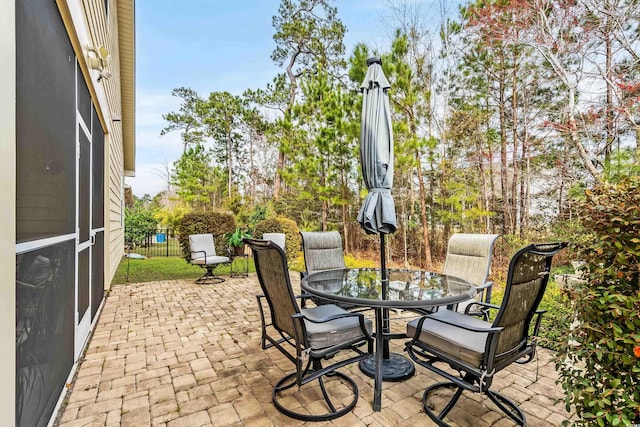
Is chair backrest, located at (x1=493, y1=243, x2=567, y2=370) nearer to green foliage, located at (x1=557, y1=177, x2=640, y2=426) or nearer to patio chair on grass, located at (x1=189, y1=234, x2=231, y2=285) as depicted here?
green foliage, located at (x1=557, y1=177, x2=640, y2=426)

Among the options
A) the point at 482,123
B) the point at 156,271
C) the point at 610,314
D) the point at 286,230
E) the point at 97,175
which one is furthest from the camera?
the point at 286,230

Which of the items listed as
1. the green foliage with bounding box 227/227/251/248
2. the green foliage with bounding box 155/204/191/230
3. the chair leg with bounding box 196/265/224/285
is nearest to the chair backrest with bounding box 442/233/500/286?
the chair leg with bounding box 196/265/224/285

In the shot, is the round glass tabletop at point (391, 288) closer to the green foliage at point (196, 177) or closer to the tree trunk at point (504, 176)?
the tree trunk at point (504, 176)

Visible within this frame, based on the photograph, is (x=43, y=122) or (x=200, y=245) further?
(x=200, y=245)

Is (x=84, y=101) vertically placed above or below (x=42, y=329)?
above

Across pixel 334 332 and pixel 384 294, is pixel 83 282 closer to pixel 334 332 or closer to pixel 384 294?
pixel 334 332

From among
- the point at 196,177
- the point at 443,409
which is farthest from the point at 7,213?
the point at 196,177

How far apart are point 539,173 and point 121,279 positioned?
9.32m

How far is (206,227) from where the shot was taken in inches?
305

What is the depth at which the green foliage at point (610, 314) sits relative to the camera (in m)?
1.43

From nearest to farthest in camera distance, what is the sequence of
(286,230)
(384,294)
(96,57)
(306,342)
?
(306,342), (384,294), (96,57), (286,230)

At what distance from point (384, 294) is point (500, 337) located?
0.86 m

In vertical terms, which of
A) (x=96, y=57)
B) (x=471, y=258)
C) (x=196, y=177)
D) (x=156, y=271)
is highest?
(x=196, y=177)

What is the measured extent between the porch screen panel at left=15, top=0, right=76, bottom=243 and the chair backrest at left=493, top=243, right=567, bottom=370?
249 centimetres
